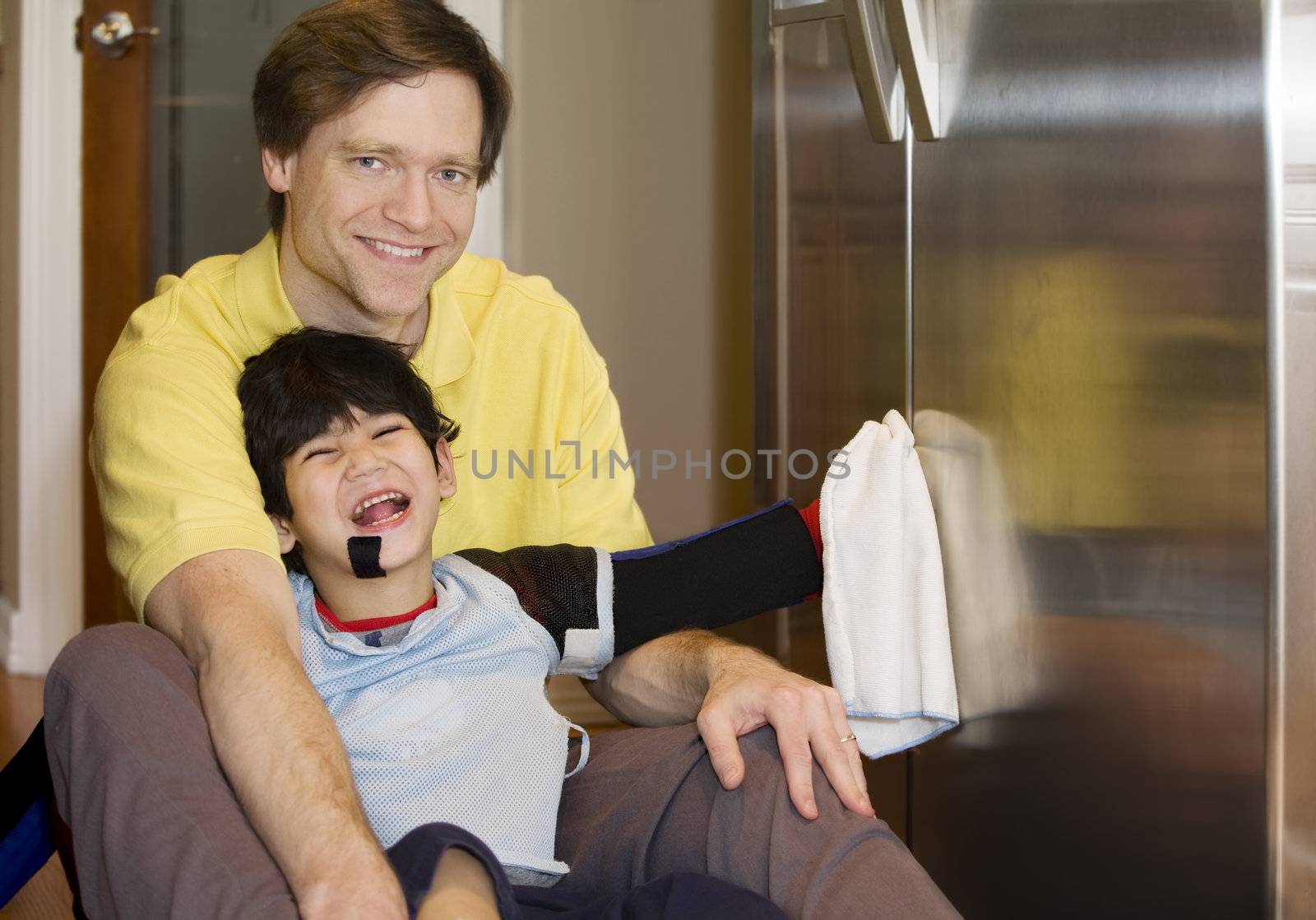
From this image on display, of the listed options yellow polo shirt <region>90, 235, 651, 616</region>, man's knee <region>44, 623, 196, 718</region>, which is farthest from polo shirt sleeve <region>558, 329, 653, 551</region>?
man's knee <region>44, 623, 196, 718</region>

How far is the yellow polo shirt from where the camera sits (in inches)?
45.7

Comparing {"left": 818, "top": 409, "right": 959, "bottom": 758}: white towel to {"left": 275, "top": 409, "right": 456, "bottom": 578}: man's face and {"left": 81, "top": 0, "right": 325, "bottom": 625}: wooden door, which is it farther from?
{"left": 81, "top": 0, "right": 325, "bottom": 625}: wooden door

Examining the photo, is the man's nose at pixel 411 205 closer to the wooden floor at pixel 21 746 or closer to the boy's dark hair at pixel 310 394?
the boy's dark hair at pixel 310 394

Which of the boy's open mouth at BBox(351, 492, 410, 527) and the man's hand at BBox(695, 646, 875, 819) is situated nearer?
the man's hand at BBox(695, 646, 875, 819)

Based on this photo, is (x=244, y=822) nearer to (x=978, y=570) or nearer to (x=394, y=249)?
(x=394, y=249)

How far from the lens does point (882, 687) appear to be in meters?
1.27

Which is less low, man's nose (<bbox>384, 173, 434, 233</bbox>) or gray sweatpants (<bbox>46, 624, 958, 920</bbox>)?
man's nose (<bbox>384, 173, 434, 233</bbox>)

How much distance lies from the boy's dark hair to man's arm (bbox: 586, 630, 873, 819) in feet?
1.02

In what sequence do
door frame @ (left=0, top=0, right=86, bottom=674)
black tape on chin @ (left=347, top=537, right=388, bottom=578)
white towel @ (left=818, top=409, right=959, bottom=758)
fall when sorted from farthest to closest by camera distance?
door frame @ (left=0, top=0, right=86, bottom=674) < white towel @ (left=818, top=409, right=959, bottom=758) < black tape on chin @ (left=347, top=537, right=388, bottom=578)

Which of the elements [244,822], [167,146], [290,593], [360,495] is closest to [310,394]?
[360,495]

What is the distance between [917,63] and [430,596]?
2.24 ft

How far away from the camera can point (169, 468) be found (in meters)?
1.09

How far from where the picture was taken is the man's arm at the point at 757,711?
1.02 m

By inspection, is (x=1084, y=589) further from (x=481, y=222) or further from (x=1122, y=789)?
(x=481, y=222)
